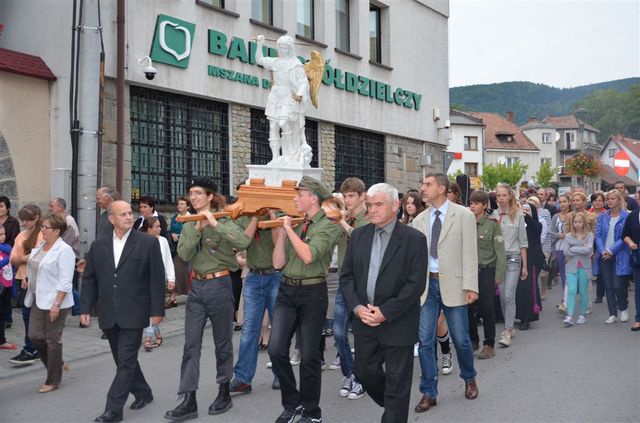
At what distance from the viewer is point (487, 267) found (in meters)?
8.87

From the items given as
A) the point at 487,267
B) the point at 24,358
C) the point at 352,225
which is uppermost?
the point at 352,225

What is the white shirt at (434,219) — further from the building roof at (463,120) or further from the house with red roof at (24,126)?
the building roof at (463,120)

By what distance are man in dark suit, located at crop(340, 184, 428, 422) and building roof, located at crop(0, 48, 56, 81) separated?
8574 mm

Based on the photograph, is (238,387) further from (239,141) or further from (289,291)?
(239,141)

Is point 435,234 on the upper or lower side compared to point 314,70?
lower

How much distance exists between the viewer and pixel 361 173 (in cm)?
2088

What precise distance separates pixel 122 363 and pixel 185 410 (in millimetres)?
635

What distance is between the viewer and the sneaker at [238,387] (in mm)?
6957

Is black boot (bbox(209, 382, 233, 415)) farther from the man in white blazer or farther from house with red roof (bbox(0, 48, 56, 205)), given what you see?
house with red roof (bbox(0, 48, 56, 205))

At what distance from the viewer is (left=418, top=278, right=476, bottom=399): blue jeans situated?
6.49 metres

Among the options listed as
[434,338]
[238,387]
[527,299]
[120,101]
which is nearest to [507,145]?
[120,101]

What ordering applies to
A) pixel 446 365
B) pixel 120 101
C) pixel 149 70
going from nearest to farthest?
pixel 446 365 → pixel 120 101 → pixel 149 70

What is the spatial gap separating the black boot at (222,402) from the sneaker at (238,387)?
1.48ft

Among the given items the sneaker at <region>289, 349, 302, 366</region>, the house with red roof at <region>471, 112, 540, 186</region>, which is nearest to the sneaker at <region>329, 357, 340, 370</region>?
the sneaker at <region>289, 349, 302, 366</region>
